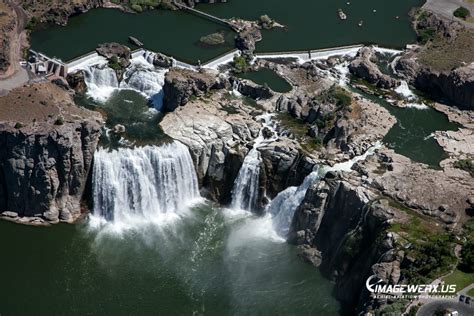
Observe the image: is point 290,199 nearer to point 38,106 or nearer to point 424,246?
point 424,246

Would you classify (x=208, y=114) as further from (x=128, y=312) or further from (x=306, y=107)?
(x=128, y=312)

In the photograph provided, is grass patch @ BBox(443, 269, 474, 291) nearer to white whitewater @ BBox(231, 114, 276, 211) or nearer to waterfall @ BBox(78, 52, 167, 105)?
white whitewater @ BBox(231, 114, 276, 211)

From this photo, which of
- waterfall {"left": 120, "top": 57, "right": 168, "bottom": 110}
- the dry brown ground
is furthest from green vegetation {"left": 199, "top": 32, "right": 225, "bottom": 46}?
the dry brown ground

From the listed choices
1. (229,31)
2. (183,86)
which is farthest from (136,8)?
(183,86)

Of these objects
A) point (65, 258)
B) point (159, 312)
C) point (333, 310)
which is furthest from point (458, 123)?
point (65, 258)

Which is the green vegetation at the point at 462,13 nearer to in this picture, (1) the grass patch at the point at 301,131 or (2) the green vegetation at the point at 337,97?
(2) the green vegetation at the point at 337,97
